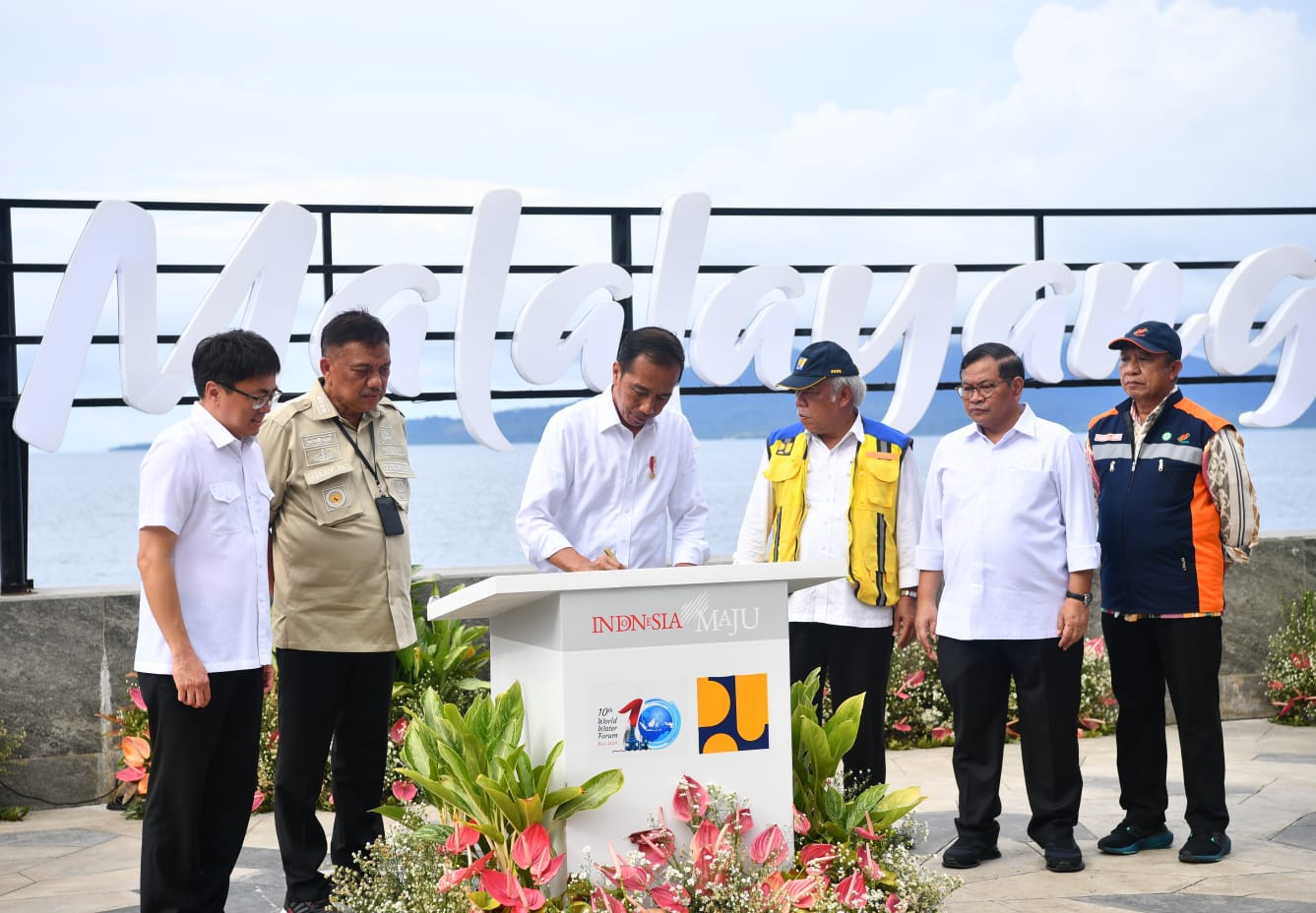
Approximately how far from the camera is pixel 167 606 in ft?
13.1

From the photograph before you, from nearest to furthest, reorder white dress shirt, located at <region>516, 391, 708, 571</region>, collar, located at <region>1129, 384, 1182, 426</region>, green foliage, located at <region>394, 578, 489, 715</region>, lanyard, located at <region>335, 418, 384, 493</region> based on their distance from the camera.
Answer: white dress shirt, located at <region>516, 391, 708, 571</region>
lanyard, located at <region>335, 418, 384, 493</region>
collar, located at <region>1129, 384, 1182, 426</region>
green foliage, located at <region>394, 578, 489, 715</region>

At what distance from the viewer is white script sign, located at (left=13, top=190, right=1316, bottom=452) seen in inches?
291

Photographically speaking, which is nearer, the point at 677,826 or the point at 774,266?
the point at 677,826

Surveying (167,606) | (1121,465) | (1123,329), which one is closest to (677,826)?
(167,606)

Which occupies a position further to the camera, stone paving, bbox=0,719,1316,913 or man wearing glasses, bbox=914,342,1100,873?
man wearing glasses, bbox=914,342,1100,873

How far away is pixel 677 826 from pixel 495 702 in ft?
1.93

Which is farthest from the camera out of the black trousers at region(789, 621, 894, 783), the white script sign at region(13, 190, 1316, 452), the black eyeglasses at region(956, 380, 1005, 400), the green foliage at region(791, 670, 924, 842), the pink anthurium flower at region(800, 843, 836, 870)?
the white script sign at region(13, 190, 1316, 452)

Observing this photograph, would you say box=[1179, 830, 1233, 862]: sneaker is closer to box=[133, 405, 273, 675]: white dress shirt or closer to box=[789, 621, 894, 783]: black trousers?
box=[789, 621, 894, 783]: black trousers

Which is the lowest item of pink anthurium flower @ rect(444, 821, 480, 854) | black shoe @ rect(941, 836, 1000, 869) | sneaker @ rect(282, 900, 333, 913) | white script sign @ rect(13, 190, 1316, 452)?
black shoe @ rect(941, 836, 1000, 869)

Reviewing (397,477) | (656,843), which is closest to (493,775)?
(656,843)

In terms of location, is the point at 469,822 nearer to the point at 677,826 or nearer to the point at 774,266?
the point at 677,826

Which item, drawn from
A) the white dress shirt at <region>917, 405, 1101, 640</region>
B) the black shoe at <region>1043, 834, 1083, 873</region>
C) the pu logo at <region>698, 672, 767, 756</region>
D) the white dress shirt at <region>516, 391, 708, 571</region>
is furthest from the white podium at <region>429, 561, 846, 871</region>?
the black shoe at <region>1043, 834, 1083, 873</region>

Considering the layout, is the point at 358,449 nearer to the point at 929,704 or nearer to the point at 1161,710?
the point at 1161,710

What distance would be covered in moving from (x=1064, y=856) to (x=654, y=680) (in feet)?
7.63
